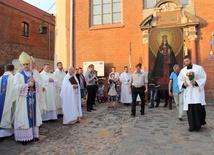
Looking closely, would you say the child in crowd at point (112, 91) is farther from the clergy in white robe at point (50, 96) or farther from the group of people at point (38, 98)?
the clergy in white robe at point (50, 96)

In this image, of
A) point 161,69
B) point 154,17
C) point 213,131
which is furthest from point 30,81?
point 154,17

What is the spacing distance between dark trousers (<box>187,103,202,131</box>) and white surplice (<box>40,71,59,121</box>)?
425cm

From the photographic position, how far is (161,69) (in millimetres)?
11609

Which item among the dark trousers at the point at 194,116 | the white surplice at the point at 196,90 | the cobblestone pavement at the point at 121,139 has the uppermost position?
the white surplice at the point at 196,90

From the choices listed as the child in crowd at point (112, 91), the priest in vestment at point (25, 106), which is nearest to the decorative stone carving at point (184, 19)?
the child in crowd at point (112, 91)

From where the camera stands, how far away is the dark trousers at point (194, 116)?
6.04 m

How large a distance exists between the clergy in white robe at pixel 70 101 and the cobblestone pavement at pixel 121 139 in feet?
0.83

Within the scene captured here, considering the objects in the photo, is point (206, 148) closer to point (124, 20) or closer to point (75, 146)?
point (75, 146)

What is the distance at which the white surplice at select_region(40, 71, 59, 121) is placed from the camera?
7.56 meters

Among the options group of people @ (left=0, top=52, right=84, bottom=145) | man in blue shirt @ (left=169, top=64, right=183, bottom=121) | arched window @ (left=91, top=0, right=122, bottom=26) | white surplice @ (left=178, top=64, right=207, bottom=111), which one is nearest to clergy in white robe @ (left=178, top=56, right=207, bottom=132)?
white surplice @ (left=178, top=64, right=207, bottom=111)

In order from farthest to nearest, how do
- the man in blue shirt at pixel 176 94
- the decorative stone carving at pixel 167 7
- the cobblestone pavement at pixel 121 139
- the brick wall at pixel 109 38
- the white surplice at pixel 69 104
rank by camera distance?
the brick wall at pixel 109 38, the decorative stone carving at pixel 167 7, the man in blue shirt at pixel 176 94, the white surplice at pixel 69 104, the cobblestone pavement at pixel 121 139

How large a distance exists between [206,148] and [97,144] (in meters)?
2.38

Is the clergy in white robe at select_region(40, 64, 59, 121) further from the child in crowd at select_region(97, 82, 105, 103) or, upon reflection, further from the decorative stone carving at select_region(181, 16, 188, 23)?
the decorative stone carving at select_region(181, 16, 188, 23)

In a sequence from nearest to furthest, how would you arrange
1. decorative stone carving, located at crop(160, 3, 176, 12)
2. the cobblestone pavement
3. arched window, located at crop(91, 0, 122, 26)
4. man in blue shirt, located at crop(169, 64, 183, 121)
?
the cobblestone pavement < man in blue shirt, located at crop(169, 64, 183, 121) < decorative stone carving, located at crop(160, 3, 176, 12) < arched window, located at crop(91, 0, 122, 26)
